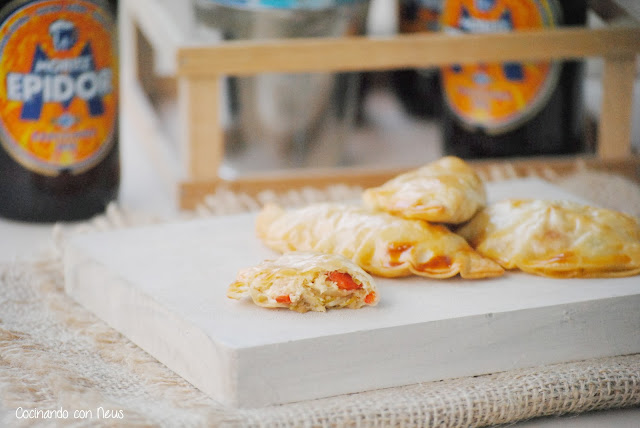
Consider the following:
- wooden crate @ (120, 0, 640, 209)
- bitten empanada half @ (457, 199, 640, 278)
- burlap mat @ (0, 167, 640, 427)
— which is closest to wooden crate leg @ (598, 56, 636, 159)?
wooden crate @ (120, 0, 640, 209)

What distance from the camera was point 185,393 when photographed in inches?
26.3

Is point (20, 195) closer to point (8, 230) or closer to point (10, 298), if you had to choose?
point (8, 230)

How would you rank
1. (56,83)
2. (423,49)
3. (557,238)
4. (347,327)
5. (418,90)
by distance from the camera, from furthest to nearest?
(418,90), (423,49), (56,83), (557,238), (347,327)

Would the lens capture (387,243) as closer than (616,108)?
Yes

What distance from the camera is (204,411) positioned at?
2.05 ft

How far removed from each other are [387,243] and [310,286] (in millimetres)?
92

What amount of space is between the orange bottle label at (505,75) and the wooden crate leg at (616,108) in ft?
0.21

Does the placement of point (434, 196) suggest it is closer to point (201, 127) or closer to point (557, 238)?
point (557, 238)

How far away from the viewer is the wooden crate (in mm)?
1033

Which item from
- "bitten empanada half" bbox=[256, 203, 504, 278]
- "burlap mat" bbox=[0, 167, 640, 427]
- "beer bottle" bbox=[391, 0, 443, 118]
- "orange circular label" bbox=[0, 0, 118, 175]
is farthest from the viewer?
"beer bottle" bbox=[391, 0, 443, 118]

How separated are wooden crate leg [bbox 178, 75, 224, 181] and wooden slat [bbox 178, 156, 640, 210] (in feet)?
0.05

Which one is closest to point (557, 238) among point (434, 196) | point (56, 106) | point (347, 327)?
point (434, 196)

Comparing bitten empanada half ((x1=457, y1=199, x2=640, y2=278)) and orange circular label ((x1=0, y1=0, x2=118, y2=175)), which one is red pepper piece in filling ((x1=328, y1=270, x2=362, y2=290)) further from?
orange circular label ((x1=0, y1=0, x2=118, y2=175))

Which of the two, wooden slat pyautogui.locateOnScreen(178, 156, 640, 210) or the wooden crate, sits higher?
the wooden crate
